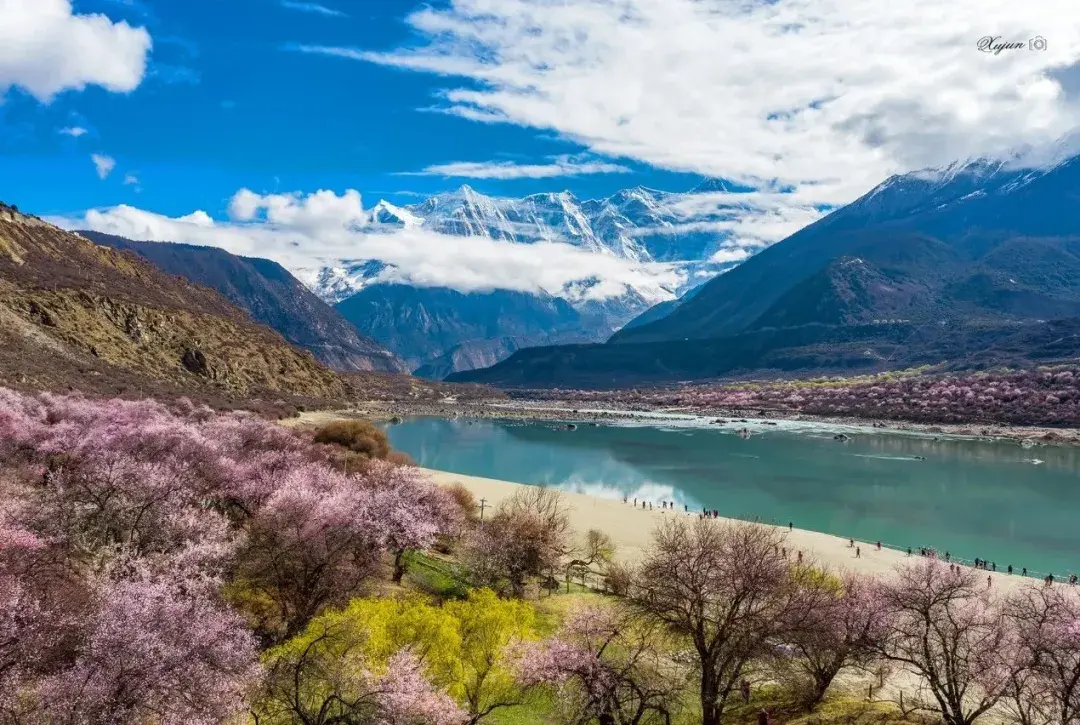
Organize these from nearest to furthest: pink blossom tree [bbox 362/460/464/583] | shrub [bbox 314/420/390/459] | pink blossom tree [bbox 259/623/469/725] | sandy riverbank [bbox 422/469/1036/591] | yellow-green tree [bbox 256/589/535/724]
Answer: pink blossom tree [bbox 259/623/469/725], yellow-green tree [bbox 256/589/535/724], pink blossom tree [bbox 362/460/464/583], sandy riverbank [bbox 422/469/1036/591], shrub [bbox 314/420/390/459]

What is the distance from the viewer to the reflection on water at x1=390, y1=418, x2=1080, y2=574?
60.8m

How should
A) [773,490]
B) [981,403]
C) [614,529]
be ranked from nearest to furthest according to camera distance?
[614,529] < [773,490] < [981,403]

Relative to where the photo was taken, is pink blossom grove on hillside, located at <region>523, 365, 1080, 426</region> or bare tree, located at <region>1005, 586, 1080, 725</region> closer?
bare tree, located at <region>1005, 586, 1080, 725</region>

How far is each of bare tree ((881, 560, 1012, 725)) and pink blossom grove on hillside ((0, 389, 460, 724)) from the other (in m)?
13.0

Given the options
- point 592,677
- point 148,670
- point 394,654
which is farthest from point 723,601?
point 148,670

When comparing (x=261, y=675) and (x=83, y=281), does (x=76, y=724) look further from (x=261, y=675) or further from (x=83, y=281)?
(x=83, y=281)

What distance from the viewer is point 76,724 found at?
12609mm

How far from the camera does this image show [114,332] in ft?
357

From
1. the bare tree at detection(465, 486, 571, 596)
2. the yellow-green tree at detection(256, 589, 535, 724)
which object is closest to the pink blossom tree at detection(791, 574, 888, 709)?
the yellow-green tree at detection(256, 589, 535, 724)

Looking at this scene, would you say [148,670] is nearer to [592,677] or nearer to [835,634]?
[592,677]

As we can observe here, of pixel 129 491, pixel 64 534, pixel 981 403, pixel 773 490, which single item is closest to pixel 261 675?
pixel 64 534

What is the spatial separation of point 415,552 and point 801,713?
23560mm

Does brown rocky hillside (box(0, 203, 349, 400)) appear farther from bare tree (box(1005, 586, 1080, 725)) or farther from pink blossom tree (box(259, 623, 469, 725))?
bare tree (box(1005, 586, 1080, 725))

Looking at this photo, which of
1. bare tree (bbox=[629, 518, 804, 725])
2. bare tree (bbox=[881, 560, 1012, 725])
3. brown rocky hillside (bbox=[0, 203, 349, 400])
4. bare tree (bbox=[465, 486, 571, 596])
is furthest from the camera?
brown rocky hillside (bbox=[0, 203, 349, 400])
